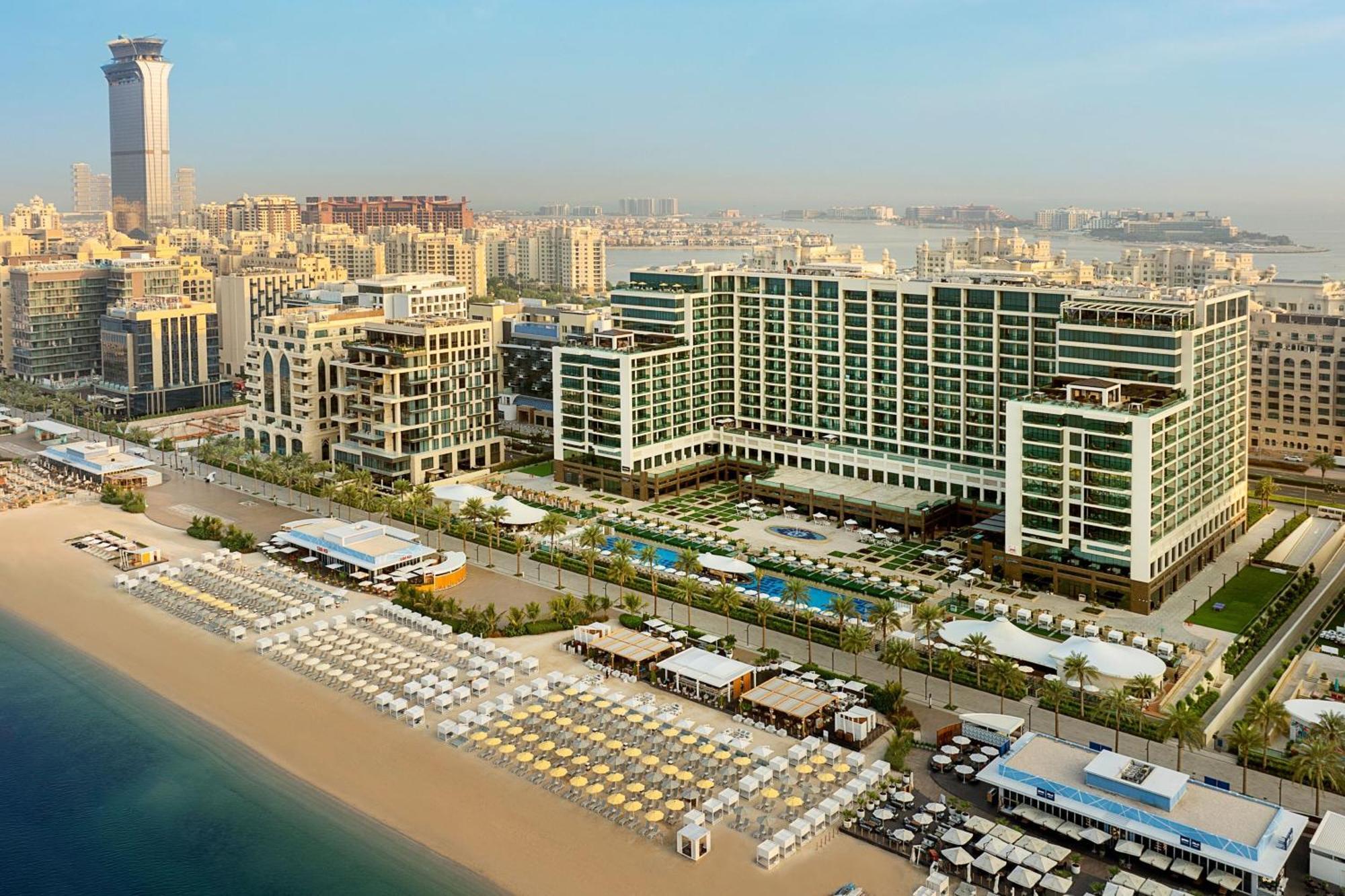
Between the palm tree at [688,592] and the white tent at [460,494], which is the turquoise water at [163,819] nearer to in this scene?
the palm tree at [688,592]

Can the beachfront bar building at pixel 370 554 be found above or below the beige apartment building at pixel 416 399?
below

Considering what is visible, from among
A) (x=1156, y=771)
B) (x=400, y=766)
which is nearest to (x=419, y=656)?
(x=400, y=766)

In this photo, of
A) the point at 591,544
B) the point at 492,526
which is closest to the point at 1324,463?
the point at 591,544

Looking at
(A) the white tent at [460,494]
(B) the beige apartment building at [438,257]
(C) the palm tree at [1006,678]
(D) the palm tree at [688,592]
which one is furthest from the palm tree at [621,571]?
(B) the beige apartment building at [438,257]

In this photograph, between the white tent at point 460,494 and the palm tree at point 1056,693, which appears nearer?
the palm tree at point 1056,693

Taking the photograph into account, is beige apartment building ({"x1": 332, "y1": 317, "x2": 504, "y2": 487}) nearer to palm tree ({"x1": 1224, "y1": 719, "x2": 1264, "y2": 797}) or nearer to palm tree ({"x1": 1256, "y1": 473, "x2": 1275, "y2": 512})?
palm tree ({"x1": 1256, "y1": 473, "x2": 1275, "y2": 512})

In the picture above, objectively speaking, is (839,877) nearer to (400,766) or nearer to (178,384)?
(400,766)

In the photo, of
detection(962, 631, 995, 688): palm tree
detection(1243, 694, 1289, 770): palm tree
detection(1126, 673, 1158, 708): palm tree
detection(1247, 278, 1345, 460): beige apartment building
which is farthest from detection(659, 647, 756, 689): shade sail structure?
detection(1247, 278, 1345, 460): beige apartment building
